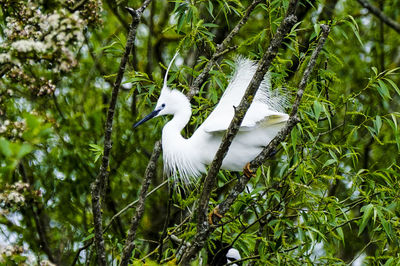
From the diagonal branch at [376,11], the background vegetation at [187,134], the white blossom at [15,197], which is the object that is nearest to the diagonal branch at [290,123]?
the background vegetation at [187,134]

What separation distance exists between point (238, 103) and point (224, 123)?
29 centimetres

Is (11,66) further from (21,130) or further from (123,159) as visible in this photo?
(123,159)

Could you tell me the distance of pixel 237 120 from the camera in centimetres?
237

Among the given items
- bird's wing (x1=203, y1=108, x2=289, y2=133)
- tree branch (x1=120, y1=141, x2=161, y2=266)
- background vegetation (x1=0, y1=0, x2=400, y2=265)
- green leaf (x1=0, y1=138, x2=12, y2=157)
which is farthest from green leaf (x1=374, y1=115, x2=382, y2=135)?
green leaf (x1=0, y1=138, x2=12, y2=157)

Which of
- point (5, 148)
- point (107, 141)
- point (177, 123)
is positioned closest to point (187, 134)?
point (177, 123)

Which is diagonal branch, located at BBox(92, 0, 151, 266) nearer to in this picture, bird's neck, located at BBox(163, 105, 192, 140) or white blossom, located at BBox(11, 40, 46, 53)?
white blossom, located at BBox(11, 40, 46, 53)

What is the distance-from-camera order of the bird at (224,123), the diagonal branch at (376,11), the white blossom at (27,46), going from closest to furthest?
the white blossom at (27,46) → the diagonal branch at (376,11) → the bird at (224,123)

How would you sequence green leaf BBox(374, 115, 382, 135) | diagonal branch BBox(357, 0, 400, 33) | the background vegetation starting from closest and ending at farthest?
1. diagonal branch BBox(357, 0, 400, 33)
2. the background vegetation
3. green leaf BBox(374, 115, 382, 135)

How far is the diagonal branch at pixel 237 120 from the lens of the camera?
2.24m

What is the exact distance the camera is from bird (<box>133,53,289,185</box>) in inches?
120

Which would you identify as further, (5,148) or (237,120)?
(237,120)

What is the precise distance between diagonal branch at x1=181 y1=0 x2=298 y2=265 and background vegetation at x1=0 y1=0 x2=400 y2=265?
0.13 metres

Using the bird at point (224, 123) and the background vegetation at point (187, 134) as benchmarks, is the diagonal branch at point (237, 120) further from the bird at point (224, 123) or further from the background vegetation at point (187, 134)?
the bird at point (224, 123)

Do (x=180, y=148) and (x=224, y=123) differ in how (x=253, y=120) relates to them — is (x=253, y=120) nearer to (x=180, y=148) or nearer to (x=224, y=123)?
(x=224, y=123)
